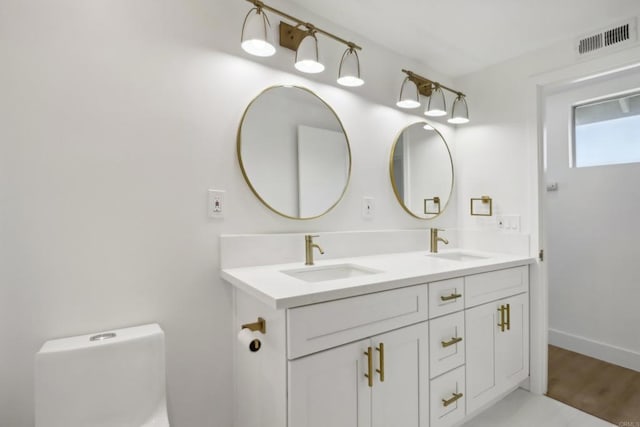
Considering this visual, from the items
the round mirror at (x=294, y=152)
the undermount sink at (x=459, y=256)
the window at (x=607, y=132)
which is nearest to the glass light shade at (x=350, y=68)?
the round mirror at (x=294, y=152)

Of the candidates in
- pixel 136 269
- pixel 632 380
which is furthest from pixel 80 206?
pixel 632 380

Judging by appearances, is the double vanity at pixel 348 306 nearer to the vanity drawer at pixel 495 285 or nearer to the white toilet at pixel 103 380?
the vanity drawer at pixel 495 285

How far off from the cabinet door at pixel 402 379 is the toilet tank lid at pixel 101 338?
83 centimetres

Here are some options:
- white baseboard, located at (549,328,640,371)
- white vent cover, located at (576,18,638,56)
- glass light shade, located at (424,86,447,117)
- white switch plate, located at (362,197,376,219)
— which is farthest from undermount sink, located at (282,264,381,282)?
white baseboard, located at (549,328,640,371)

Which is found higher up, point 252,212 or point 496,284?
point 252,212

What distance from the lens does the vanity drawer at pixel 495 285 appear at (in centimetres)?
163

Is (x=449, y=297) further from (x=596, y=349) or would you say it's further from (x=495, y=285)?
(x=596, y=349)

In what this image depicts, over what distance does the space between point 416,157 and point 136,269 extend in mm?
1806

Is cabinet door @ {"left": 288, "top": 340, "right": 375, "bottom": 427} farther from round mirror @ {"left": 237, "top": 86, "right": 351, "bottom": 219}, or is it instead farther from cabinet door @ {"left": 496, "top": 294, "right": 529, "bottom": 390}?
cabinet door @ {"left": 496, "top": 294, "right": 529, "bottom": 390}

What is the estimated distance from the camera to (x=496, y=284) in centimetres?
180

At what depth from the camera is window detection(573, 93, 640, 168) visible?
2.48 m

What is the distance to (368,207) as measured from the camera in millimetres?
2000

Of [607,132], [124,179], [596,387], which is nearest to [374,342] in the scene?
[124,179]

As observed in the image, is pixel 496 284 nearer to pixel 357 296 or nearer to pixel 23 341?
pixel 357 296
